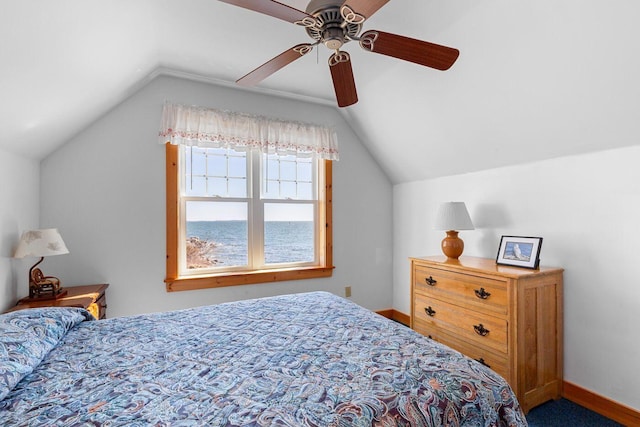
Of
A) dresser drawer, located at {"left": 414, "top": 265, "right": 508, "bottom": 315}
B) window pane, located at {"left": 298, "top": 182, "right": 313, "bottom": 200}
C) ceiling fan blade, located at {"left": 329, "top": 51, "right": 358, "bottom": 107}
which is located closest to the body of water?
window pane, located at {"left": 298, "top": 182, "right": 313, "bottom": 200}

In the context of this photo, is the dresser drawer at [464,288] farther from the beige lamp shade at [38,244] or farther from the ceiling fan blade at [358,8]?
the beige lamp shade at [38,244]

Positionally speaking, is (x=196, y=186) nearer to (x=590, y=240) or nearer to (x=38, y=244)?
(x=38, y=244)

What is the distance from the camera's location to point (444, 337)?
2.61 m

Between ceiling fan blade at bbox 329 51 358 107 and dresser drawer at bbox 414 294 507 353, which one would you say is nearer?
ceiling fan blade at bbox 329 51 358 107

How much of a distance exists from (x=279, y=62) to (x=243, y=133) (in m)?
1.43

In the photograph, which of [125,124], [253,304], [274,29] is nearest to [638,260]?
[253,304]

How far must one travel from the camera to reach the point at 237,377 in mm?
1150

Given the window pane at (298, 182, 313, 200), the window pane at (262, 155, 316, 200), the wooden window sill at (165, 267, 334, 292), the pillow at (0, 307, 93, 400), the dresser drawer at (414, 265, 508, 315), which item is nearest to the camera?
the pillow at (0, 307, 93, 400)

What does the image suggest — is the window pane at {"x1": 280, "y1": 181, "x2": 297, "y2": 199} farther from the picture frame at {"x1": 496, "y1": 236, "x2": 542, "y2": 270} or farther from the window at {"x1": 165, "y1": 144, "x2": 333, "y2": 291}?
the picture frame at {"x1": 496, "y1": 236, "x2": 542, "y2": 270}

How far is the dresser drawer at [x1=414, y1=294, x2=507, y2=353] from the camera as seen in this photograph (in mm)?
2159

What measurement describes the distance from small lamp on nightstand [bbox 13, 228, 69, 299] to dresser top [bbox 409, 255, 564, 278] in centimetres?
284

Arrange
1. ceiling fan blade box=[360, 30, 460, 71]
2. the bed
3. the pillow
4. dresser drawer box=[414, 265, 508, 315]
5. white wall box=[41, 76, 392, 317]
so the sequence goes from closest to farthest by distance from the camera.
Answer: the bed → the pillow → ceiling fan blade box=[360, 30, 460, 71] → dresser drawer box=[414, 265, 508, 315] → white wall box=[41, 76, 392, 317]

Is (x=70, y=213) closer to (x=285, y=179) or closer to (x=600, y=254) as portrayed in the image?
(x=285, y=179)

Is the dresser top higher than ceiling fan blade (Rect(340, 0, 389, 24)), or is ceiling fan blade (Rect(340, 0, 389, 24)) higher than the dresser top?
ceiling fan blade (Rect(340, 0, 389, 24))
